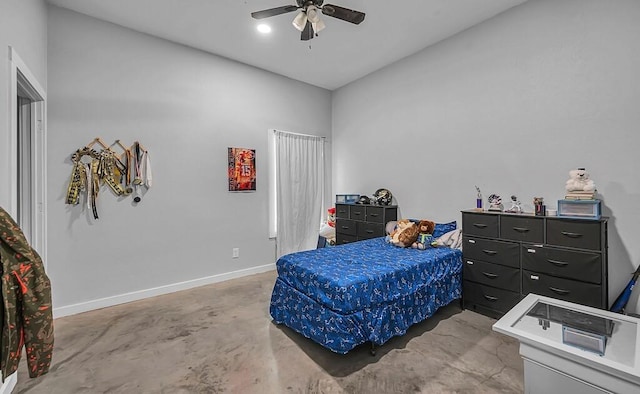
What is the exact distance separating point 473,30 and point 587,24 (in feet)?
3.43

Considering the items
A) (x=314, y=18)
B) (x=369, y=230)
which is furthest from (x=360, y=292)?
(x=314, y=18)

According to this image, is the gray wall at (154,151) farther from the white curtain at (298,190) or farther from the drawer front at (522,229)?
the drawer front at (522,229)

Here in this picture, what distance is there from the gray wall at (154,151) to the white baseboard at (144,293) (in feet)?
0.05

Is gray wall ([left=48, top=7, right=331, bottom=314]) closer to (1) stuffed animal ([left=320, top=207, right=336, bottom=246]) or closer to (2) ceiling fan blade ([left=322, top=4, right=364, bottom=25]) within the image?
(1) stuffed animal ([left=320, top=207, right=336, bottom=246])

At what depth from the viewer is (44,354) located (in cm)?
123

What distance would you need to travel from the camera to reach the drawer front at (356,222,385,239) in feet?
13.3

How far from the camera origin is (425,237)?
10.1ft

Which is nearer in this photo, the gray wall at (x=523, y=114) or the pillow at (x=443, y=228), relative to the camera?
the gray wall at (x=523, y=114)

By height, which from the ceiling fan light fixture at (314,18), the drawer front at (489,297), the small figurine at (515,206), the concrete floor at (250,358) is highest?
the ceiling fan light fixture at (314,18)

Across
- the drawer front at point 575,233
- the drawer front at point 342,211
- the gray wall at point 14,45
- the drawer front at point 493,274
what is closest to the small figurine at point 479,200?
the drawer front at point 493,274

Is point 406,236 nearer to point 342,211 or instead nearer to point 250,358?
point 342,211

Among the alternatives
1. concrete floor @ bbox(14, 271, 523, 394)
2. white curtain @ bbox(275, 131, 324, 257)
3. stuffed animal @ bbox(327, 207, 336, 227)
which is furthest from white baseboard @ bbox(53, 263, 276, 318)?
stuffed animal @ bbox(327, 207, 336, 227)

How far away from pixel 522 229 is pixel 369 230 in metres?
1.97

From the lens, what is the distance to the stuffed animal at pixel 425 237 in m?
3.04
